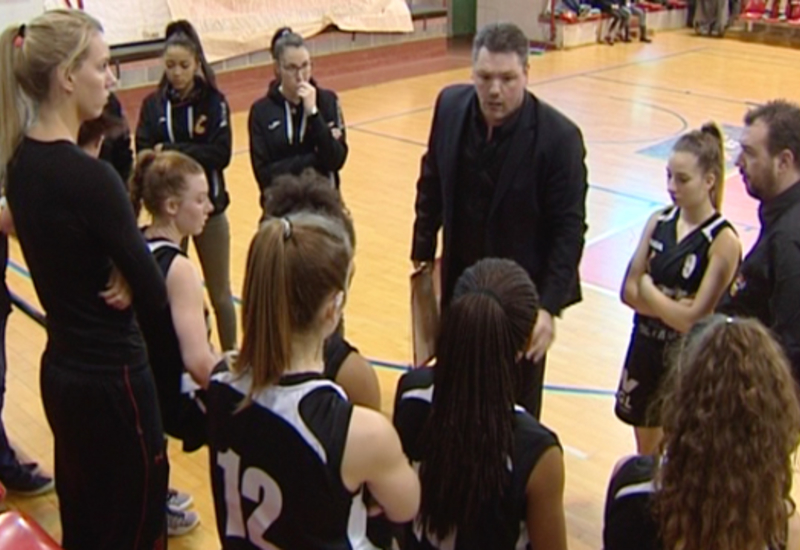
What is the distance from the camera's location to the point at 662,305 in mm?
3088

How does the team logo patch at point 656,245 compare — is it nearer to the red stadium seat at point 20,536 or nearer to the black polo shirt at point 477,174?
the black polo shirt at point 477,174

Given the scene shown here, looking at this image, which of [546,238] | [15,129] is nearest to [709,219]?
[546,238]

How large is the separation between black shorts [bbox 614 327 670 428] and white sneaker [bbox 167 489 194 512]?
5.45 feet

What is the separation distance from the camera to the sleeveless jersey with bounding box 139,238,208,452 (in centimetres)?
280

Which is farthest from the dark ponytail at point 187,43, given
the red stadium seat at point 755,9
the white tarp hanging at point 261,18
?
the red stadium seat at point 755,9

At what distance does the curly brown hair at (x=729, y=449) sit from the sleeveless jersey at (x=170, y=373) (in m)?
1.62

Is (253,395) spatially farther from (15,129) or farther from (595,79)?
(595,79)

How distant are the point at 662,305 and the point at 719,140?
2.06 ft

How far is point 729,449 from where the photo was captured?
5.42 ft

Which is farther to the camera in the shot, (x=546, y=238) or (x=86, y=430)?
(x=546, y=238)

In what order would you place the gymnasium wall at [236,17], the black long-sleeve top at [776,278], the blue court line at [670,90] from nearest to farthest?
the black long-sleeve top at [776,278]
the gymnasium wall at [236,17]
the blue court line at [670,90]

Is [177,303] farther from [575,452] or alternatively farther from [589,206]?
[589,206]

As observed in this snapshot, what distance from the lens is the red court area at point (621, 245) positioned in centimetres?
601

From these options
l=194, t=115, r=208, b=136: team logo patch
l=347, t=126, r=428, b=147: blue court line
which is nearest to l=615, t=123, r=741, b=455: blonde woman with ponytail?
l=194, t=115, r=208, b=136: team logo patch
